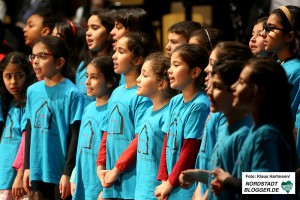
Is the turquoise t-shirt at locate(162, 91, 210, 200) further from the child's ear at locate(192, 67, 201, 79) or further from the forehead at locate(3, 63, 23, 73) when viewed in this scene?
the forehead at locate(3, 63, 23, 73)

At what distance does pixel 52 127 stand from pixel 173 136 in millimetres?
1286

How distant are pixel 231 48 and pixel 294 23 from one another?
680mm

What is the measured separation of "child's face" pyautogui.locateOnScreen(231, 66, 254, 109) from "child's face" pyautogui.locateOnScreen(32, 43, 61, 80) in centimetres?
234

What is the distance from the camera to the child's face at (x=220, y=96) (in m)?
3.80

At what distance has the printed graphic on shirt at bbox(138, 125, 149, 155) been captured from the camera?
16.0ft

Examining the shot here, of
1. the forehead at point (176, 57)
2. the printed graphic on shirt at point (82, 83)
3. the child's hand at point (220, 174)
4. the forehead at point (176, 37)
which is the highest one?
the forehead at point (176, 37)

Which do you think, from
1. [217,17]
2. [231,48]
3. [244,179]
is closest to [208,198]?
[244,179]

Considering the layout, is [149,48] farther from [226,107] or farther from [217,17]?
[217,17]

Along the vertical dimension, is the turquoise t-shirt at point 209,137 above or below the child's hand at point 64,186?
above

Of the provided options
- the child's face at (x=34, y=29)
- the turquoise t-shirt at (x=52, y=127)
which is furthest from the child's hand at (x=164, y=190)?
the child's face at (x=34, y=29)

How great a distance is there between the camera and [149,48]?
17.7 ft

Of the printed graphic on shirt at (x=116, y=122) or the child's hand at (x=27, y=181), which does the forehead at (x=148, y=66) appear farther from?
the child's hand at (x=27, y=181)

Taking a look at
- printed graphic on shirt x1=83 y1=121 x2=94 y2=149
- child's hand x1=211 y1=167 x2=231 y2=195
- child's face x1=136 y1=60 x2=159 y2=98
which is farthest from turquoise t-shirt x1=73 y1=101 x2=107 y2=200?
child's hand x1=211 y1=167 x2=231 y2=195

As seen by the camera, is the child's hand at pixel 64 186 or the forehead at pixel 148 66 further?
the child's hand at pixel 64 186
